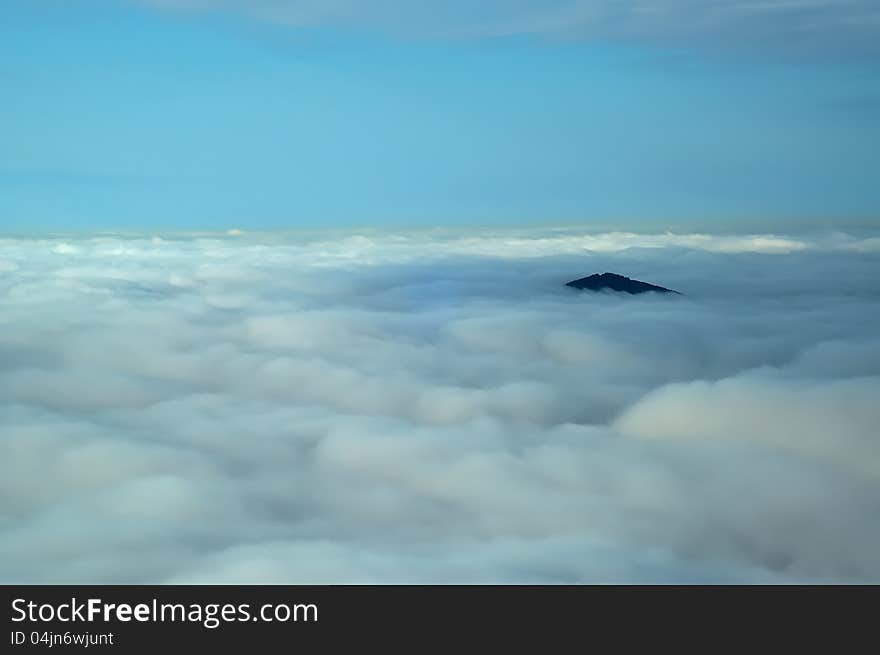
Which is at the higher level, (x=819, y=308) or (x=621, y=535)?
(x=819, y=308)

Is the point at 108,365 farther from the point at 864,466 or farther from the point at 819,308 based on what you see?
the point at 819,308

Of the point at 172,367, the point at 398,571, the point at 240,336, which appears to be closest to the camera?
the point at 398,571

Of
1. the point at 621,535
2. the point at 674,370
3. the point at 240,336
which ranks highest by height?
the point at 240,336

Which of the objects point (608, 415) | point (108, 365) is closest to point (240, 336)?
point (108, 365)

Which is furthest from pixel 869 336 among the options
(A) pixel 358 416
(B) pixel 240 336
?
(B) pixel 240 336

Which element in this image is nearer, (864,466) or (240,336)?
(864,466)

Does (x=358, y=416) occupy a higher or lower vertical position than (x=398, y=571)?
higher
